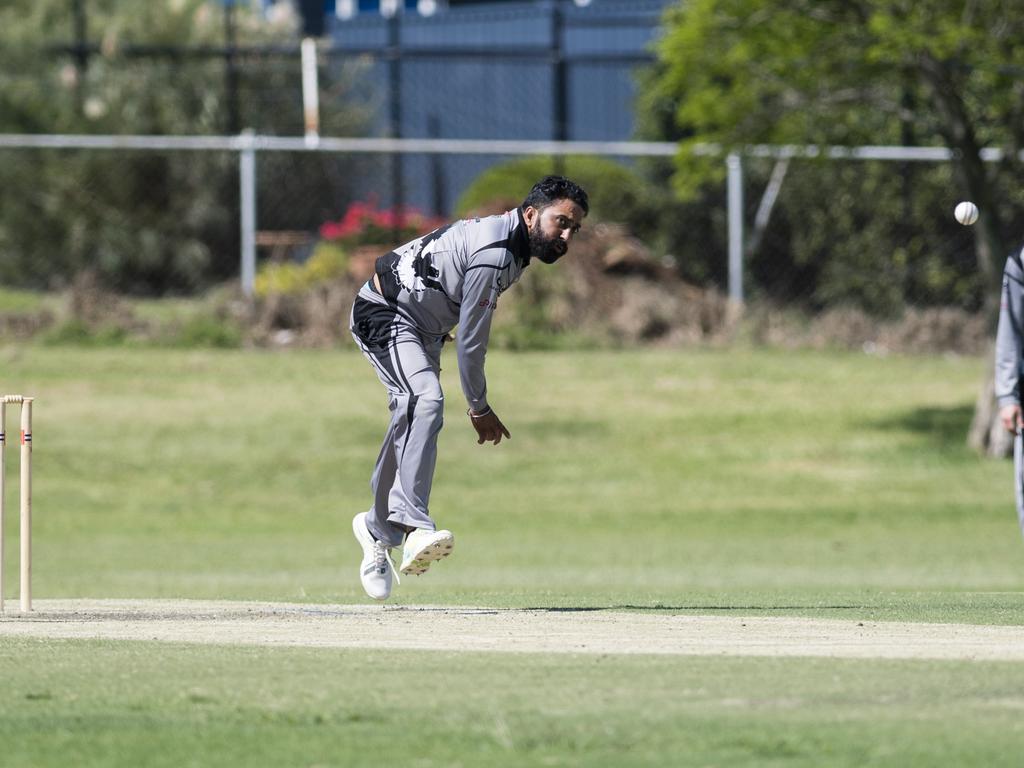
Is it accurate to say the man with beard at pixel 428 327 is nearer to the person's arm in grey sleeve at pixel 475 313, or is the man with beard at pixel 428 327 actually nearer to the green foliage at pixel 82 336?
the person's arm in grey sleeve at pixel 475 313

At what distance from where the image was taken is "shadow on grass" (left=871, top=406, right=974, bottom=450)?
21.9 m

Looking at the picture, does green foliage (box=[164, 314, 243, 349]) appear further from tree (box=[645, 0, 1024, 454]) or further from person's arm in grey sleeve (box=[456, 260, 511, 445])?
person's arm in grey sleeve (box=[456, 260, 511, 445])

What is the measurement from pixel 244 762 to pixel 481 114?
2507 cm

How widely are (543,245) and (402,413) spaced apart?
1.00 meters

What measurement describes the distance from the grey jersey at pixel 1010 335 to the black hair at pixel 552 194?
2.68 meters

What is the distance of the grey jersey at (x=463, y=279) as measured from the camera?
28.3 ft

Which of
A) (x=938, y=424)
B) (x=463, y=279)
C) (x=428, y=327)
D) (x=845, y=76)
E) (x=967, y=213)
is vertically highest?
(x=845, y=76)

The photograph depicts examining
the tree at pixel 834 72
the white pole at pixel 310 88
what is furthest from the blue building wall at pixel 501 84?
the tree at pixel 834 72

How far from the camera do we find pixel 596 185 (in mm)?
26969

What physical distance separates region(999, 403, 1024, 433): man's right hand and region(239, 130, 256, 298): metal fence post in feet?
52.6

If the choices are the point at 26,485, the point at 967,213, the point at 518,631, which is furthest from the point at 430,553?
the point at 967,213

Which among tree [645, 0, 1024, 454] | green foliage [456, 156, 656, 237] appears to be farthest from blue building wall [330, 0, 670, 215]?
tree [645, 0, 1024, 454]

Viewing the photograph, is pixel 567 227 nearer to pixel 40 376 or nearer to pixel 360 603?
pixel 360 603

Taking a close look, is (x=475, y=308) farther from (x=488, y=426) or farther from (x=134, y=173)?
(x=134, y=173)
